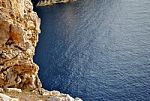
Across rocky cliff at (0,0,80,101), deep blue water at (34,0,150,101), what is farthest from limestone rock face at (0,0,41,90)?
deep blue water at (34,0,150,101)

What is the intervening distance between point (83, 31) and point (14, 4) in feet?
412

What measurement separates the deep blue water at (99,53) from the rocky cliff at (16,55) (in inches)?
2500

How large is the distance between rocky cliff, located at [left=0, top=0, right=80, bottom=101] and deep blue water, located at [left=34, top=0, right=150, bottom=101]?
208 ft

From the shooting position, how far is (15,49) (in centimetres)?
3978

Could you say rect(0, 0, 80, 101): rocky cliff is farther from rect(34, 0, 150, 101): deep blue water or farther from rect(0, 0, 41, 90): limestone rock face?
rect(34, 0, 150, 101): deep blue water

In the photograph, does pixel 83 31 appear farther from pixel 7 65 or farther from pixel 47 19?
pixel 7 65

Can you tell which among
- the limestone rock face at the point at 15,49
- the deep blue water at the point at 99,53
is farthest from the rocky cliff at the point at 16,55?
the deep blue water at the point at 99,53

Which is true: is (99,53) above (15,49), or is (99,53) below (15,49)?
below

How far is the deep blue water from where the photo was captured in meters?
110

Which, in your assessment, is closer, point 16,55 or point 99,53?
point 16,55

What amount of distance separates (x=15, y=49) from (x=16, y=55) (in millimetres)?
666

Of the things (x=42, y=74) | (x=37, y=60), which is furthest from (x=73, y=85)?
(x=37, y=60)

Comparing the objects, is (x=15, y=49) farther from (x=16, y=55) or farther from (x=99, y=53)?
(x=99, y=53)

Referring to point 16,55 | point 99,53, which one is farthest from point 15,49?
point 99,53
